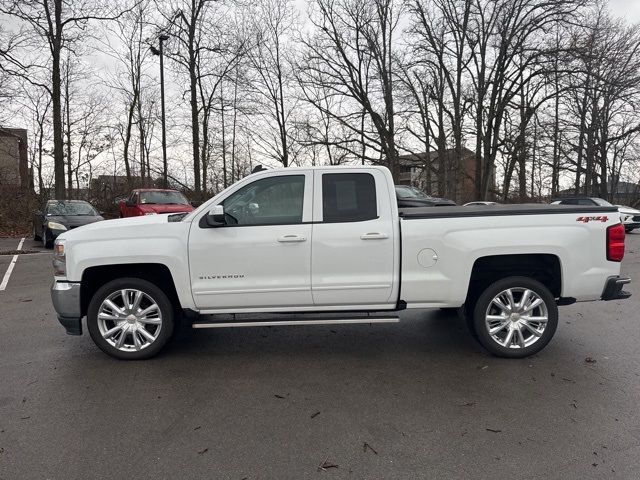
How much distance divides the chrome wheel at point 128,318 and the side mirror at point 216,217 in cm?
96

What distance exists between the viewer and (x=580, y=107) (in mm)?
31188

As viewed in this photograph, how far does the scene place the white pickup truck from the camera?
412 cm

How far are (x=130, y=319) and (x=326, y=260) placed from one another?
1980 millimetres

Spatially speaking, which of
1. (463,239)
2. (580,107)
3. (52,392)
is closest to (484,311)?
(463,239)

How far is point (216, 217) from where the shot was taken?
4.05m

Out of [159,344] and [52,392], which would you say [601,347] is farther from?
[52,392]

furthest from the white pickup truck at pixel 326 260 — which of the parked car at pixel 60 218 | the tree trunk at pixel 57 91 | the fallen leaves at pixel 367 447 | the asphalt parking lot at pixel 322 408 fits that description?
the tree trunk at pixel 57 91

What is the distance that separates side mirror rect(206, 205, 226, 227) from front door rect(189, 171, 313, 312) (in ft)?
0.20

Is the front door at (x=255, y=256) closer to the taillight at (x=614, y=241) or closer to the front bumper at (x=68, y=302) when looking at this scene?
the front bumper at (x=68, y=302)

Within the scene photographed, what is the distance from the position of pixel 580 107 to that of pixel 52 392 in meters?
36.1

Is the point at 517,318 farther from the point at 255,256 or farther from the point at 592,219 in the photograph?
the point at 255,256

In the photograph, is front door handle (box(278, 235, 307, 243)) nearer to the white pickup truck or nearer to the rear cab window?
the white pickup truck

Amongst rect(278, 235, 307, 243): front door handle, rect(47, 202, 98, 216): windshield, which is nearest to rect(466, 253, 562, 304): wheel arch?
rect(278, 235, 307, 243): front door handle

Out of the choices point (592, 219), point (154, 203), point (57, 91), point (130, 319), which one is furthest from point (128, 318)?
point (57, 91)
